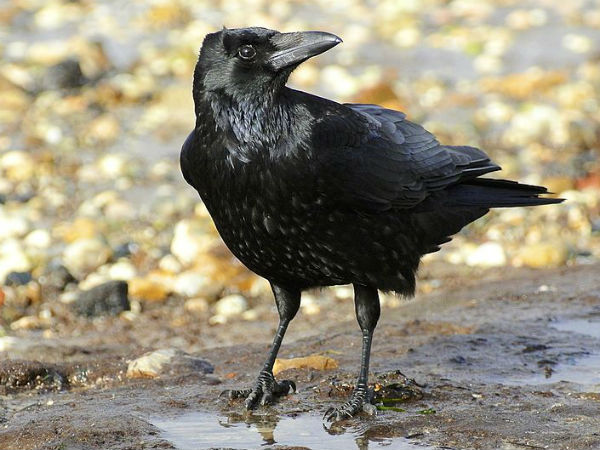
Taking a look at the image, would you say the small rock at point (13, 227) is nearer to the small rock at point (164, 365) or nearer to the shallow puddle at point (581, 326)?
the small rock at point (164, 365)

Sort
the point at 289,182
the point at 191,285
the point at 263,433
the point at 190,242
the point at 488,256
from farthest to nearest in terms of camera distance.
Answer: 1. the point at 190,242
2. the point at 488,256
3. the point at 191,285
4. the point at 289,182
5. the point at 263,433

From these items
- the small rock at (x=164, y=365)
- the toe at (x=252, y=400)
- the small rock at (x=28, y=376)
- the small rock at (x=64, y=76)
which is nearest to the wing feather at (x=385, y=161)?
the toe at (x=252, y=400)

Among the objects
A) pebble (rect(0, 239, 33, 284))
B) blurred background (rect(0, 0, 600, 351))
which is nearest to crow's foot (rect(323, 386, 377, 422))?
blurred background (rect(0, 0, 600, 351))

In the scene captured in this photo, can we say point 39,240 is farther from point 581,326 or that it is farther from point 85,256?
point 581,326

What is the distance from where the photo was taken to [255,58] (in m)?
4.77

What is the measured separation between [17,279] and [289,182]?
379cm

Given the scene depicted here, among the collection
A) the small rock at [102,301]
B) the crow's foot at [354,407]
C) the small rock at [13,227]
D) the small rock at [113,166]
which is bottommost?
the crow's foot at [354,407]

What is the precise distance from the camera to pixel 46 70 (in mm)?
12281

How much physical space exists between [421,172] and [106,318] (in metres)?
2.84

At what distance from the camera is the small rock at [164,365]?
550 centimetres

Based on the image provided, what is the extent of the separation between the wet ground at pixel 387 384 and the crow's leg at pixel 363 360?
0.22 ft

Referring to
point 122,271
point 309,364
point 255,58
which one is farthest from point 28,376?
point 122,271

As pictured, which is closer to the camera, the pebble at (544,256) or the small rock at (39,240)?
the pebble at (544,256)

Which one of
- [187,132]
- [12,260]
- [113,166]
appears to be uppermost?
[187,132]
